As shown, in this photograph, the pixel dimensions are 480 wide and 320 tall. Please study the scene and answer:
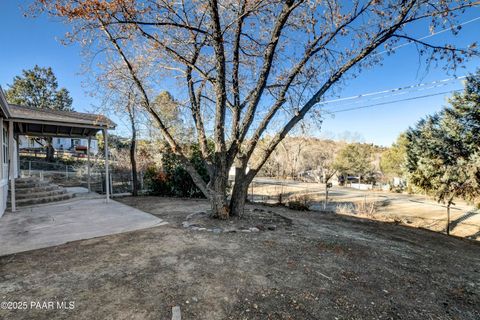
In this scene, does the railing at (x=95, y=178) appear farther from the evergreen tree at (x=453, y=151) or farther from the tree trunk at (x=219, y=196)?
the evergreen tree at (x=453, y=151)

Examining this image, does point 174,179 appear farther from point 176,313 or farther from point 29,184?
point 176,313

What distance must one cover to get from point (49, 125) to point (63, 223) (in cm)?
511

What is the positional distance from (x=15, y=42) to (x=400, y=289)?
11.3 metres

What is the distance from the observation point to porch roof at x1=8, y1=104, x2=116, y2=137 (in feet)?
23.8

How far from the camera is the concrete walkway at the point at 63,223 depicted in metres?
4.45

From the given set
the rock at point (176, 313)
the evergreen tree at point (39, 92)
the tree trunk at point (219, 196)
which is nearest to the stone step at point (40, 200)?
the tree trunk at point (219, 196)

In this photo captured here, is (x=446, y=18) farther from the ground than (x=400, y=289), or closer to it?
farther from the ground

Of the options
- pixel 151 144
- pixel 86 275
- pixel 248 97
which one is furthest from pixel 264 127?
pixel 151 144

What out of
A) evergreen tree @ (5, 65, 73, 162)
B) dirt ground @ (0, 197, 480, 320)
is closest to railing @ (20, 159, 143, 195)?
dirt ground @ (0, 197, 480, 320)

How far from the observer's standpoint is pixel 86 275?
3084 millimetres

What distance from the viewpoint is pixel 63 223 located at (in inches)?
227

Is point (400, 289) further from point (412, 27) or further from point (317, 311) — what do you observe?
point (412, 27)

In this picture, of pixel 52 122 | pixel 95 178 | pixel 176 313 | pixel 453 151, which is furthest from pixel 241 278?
pixel 95 178

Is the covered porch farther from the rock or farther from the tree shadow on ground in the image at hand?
the tree shadow on ground
